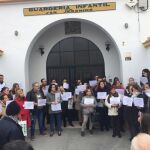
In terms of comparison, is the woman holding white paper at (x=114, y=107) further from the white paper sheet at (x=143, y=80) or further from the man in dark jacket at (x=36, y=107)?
the man in dark jacket at (x=36, y=107)

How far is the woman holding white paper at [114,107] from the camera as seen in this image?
1276 centimetres

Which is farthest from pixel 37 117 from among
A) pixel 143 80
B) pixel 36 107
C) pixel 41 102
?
pixel 143 80

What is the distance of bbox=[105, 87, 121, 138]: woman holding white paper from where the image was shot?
12758 mm

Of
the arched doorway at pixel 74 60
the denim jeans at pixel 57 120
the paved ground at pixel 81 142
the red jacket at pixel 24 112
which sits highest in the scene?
the arched doorway at pixel 74 60

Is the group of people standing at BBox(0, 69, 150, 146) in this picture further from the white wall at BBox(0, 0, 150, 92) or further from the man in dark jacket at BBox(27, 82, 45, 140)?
the white wall at BBox(0, 0, 150, 92)

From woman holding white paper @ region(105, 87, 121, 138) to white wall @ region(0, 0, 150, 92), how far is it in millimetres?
2176

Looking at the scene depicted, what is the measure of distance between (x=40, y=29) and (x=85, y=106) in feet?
11.8

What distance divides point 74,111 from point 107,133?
2.07 meters

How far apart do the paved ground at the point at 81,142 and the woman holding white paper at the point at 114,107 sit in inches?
11.9

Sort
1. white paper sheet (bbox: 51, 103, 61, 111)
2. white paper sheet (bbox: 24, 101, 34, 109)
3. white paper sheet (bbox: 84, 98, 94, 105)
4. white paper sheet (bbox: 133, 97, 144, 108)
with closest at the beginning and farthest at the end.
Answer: white paper sheet (bbox: 133, 97, 144, 108), white paper sheet (bbox: 24, 101, 34, 109), white paper sheet (bbox: 84, 98, 94, 105), white paper sheet (bbox: 51, 103, 61, 111)

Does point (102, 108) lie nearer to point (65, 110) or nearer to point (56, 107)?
point (65, 110)

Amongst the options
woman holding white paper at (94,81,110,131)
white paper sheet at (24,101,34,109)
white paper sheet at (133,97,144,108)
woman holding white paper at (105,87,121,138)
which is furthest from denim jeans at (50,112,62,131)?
white paper sheet at (133,97,144,108)

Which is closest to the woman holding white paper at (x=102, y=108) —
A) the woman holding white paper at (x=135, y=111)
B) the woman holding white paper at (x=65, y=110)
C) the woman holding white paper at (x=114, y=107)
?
the woman holding white paper at (x=114, y=107)

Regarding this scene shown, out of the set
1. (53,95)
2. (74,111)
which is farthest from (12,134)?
(74,111)
